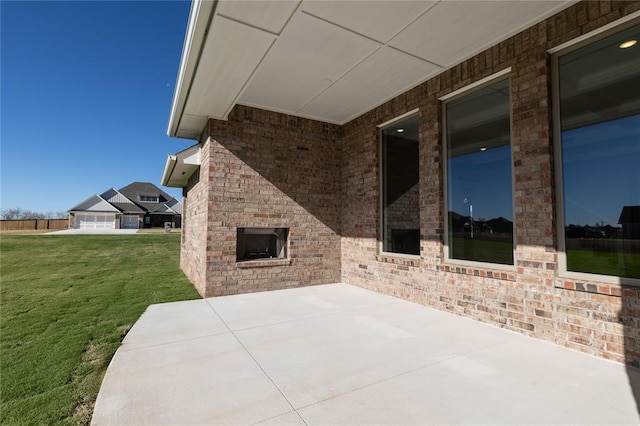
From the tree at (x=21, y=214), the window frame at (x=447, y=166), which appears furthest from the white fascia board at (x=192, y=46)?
the tree at (x=21, y=214)

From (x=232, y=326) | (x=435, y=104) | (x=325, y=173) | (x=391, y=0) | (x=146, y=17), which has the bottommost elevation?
(x=232, y=326)

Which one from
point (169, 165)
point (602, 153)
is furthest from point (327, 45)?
point (169, 165)

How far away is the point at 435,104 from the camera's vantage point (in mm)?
4504

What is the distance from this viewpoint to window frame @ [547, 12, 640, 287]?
274 centimetres

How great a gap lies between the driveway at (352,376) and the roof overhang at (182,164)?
11.9 feet

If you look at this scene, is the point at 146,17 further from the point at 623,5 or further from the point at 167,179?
the point at 623,5

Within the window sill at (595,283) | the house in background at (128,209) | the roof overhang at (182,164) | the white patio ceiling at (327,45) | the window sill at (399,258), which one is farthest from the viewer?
the house in background at (128,209)

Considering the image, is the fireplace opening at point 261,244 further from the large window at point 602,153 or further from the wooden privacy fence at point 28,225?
the wooden privacy fence at point 28,225

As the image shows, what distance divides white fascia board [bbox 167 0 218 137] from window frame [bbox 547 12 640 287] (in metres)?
3.68

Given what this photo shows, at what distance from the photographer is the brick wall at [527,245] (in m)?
2.71

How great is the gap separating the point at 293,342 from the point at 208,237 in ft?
9.57

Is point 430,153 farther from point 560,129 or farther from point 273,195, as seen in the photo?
point 273,195

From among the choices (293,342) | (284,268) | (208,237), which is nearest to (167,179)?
(208,237)

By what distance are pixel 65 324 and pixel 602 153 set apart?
6.66m
